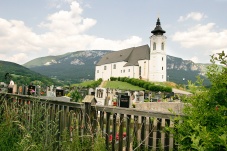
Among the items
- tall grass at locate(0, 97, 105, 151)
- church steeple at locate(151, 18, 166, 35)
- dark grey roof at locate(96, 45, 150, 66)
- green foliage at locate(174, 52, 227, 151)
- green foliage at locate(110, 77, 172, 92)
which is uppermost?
church steeple at locate(151, 18, 166, 35)

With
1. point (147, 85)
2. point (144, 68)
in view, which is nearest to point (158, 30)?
point (144, 68)

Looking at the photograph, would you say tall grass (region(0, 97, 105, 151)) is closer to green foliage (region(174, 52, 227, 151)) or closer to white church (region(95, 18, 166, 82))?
green foliage (region(174, 52, 227, 151))

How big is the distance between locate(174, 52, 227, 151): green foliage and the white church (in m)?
69.0

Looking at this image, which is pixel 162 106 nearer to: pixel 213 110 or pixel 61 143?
pixel 61 143

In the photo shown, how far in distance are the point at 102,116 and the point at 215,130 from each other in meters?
2.67

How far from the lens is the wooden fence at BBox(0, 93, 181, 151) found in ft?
13.2

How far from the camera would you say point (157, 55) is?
72.3 metres

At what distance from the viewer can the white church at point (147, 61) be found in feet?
236

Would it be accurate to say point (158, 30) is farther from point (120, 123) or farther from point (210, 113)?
point (210, 113)

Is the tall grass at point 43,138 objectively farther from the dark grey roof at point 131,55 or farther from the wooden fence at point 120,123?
the dark grey roof at point 131,55

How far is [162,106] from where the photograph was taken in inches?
411

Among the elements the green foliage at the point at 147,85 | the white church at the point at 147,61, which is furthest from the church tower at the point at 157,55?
the green foliage at the point at 147,85

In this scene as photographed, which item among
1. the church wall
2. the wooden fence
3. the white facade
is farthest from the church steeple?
the wooden fence

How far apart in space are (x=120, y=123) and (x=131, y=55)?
7795 centimetres
